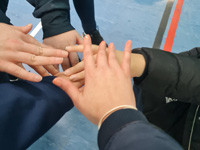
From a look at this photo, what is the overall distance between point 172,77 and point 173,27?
52.7 inches

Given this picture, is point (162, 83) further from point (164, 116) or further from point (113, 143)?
point (113, 143)

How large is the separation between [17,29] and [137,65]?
453 millimetres

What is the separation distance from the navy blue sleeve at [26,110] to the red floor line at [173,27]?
4.30 feet

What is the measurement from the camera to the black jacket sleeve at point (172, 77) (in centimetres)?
64

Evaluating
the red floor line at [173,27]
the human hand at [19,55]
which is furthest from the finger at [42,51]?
the red floor line at [173,27]

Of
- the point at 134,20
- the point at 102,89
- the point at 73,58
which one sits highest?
the point at 102,89

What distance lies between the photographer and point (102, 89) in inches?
17.4

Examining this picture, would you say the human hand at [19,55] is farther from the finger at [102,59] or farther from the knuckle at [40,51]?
the finger at [102,59]

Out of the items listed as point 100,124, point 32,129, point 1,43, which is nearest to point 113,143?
point 100,124

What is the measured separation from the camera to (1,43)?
1.81ft

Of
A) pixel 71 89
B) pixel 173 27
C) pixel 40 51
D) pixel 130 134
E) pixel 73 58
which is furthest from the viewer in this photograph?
pixel 173 27

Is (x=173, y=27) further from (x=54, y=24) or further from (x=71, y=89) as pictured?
(x=71, y=89)

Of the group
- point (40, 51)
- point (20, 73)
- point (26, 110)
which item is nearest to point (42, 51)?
point (40, 51)

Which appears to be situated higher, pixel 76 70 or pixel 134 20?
pixel 76 70
